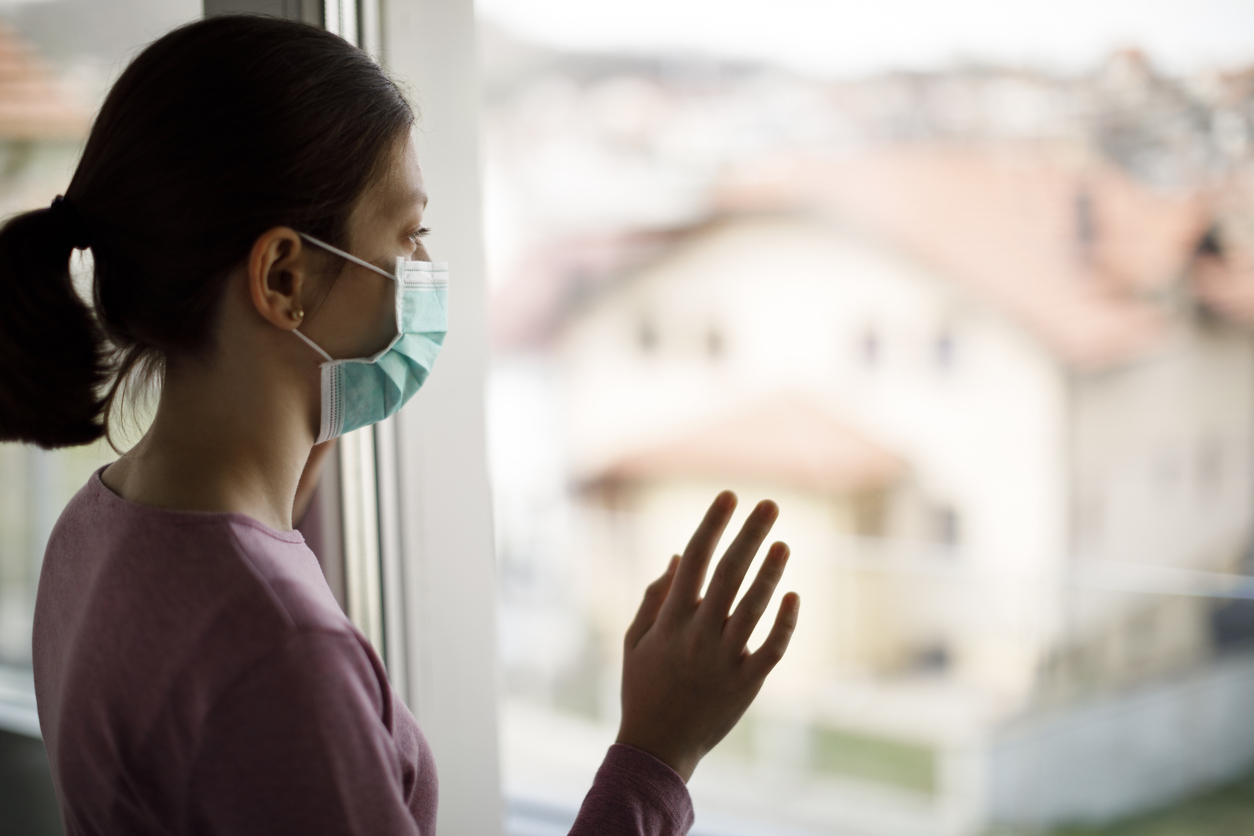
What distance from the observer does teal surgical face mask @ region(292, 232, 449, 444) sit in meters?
0.61

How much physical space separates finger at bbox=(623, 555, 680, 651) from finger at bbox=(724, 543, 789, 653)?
0.08m

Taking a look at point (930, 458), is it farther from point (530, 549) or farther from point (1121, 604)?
point (530, 549)

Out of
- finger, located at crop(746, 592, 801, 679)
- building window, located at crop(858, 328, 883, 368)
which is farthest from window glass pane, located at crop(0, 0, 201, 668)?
building window, located at crop(858, 328, 883, 368)

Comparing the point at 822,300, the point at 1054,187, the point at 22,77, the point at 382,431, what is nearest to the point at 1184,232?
the point at 1054,187

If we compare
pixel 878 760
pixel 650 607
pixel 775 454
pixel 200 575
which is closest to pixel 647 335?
pixel 775 454

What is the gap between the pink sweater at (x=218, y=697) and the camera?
1.44 ft

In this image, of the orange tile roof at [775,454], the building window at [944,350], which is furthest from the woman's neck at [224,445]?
the building window at [944,350]

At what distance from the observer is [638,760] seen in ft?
1.93

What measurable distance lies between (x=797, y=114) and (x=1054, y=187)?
4.69 ft

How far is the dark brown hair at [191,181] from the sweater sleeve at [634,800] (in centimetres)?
38

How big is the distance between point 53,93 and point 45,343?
704 millimetres

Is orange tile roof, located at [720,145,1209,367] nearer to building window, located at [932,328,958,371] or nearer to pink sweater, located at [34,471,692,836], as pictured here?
building window, located at [932,328,958,371]

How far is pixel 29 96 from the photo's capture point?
1.12m

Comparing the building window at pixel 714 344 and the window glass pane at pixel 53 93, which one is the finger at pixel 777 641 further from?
the building window at pixel 714 344
